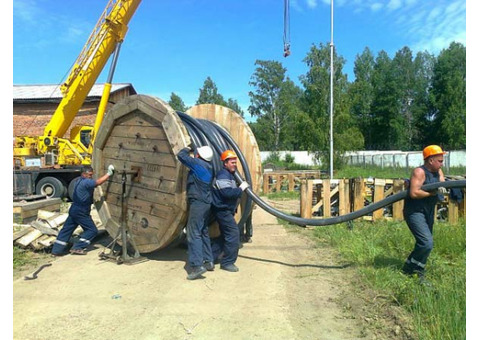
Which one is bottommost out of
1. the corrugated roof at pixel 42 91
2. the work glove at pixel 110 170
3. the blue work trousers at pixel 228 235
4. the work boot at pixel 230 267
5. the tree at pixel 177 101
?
the work boot at pixel 230 267

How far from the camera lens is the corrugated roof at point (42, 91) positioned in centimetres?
2489

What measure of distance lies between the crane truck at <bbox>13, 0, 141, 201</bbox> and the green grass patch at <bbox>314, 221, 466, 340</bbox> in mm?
11080

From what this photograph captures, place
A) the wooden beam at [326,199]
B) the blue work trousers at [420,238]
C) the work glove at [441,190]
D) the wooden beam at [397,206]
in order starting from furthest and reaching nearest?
the wooden beam at [326,199] → the wooden beam at [397,206] → the blue work trousers at [420,238] → the work glove at [441,190]

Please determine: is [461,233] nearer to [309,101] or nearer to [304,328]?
[304,328]

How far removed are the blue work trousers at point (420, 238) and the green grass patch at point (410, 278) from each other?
222mm

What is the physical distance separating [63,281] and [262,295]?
266 cm

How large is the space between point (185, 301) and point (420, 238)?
9.45ft

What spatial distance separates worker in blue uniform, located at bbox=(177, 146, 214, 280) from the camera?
4949 millimetres

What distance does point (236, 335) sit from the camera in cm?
343

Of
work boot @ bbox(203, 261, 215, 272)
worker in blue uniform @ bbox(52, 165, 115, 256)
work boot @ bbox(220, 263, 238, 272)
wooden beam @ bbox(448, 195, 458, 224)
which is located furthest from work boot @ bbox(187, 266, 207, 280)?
wooden beam @ bbox(448, 195, 458, 224)

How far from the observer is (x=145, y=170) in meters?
5.66

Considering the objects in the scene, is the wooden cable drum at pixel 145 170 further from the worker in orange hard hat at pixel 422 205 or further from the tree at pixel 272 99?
the tree at pixel 272 99

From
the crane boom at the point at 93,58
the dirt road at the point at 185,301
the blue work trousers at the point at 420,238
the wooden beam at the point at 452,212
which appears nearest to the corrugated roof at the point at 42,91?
the crane boom at the point at 93,58

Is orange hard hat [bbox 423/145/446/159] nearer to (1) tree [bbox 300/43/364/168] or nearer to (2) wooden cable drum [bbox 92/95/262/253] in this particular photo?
(2) wooden cable drum [bbox 92/95/262/253]
